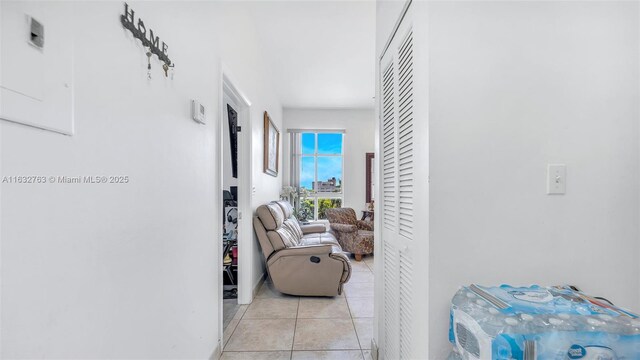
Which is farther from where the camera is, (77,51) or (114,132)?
(114,132)

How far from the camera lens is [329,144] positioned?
21.6 feet

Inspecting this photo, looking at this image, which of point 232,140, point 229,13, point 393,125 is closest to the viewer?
point 393,125

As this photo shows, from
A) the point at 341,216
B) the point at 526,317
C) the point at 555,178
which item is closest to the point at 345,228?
the point at 341,216

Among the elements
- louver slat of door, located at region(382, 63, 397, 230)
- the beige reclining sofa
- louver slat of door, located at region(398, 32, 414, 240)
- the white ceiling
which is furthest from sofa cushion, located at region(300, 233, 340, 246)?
louver slat of door, located at region(398, 32, 414, 240)

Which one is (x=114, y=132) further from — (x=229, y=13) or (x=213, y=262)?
(x=229, y=13)

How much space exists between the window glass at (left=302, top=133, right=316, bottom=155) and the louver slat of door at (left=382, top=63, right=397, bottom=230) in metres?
4.67

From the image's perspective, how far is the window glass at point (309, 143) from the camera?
6559mm

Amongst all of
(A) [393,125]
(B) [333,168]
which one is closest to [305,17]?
(A) [393,125]

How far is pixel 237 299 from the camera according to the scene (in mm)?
3205

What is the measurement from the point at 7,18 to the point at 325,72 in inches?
159

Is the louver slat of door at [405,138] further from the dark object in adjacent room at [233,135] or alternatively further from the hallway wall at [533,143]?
the dark object in adjacent room at [233,135]

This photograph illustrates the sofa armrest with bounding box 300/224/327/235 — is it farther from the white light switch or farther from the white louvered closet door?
the white light switch

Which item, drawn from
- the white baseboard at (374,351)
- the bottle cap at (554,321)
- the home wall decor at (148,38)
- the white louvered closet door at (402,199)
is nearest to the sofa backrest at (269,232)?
the white baseboard at (374,351)

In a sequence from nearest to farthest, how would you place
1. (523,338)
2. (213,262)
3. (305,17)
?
(523,338) → (213,262) → (305,17)
